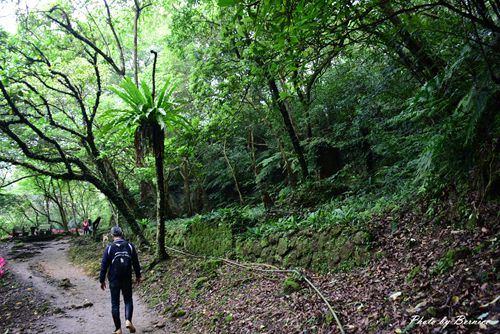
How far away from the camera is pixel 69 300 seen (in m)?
7.11

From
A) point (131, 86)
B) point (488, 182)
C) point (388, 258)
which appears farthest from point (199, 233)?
point (488, 182)

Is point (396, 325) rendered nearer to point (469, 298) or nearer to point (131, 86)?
point (469, 298)

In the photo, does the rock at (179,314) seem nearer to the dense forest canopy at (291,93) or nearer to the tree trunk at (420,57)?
the dense forest canopy at (291,93)

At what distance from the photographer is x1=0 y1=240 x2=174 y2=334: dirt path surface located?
5.34 meters

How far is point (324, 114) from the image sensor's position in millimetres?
10500

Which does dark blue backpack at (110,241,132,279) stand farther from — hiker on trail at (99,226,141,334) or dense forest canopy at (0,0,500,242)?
dense forest canopy at (0,0,500,242)

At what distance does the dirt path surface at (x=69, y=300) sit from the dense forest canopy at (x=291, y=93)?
7.66 feet

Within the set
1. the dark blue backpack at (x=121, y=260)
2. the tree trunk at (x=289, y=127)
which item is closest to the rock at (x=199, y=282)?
the dark blue backpack at (x=121, y=260)

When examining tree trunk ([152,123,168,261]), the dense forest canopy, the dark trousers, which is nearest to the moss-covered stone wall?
tree trunk ([152,123,168,261])

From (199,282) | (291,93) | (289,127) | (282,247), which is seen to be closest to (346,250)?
(282,247)

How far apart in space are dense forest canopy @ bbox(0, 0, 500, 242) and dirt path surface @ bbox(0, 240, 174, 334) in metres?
2.33

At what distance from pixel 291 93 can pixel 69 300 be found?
23.4 feet

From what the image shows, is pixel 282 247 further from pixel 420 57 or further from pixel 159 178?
pixel 159 178

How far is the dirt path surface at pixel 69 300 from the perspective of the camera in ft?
17.5
